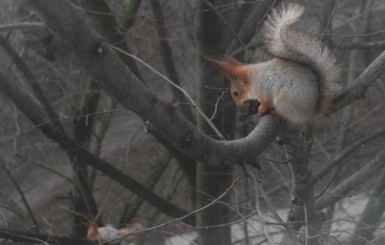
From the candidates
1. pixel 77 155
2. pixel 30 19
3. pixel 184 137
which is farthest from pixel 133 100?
pixel 30 19

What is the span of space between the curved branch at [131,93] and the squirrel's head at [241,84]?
37 cm

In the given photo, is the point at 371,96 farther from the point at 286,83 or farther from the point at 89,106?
the point at 286,83

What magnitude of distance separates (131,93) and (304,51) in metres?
0.94

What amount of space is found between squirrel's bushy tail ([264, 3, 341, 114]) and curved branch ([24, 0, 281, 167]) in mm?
414

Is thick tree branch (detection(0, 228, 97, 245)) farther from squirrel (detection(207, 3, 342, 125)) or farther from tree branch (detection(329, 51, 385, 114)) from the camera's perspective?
tree branch (detection(329, 51, 385, 114))

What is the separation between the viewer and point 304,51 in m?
2.57

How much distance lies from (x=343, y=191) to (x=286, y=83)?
202cm

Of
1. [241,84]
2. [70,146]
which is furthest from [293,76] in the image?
[70,146]

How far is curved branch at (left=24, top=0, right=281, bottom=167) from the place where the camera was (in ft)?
5.61

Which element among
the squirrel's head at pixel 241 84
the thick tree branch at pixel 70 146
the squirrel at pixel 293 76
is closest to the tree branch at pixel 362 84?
the squirrel at pixel 293 76

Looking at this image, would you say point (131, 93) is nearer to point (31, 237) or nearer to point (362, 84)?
point (362, 84)

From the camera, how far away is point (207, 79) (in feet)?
13.8

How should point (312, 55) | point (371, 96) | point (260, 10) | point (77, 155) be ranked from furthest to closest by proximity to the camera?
point (371, 96) < point (77, 155) < point (260, 10) < point (312, 55)

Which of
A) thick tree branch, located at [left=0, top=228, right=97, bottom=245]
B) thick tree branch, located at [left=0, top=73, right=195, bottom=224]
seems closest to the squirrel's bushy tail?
thick tree branch, located at [left=0, top=228, right=97, bottom=245]
